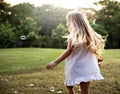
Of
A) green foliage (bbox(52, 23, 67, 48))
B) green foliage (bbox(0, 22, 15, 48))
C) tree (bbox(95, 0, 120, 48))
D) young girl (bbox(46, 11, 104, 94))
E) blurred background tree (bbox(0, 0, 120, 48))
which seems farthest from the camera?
tree (bbox(95, 0, 120, 48))

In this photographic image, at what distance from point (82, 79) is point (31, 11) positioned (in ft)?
179

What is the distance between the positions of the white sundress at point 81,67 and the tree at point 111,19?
155ft

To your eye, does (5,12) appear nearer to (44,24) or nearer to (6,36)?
(44,24)

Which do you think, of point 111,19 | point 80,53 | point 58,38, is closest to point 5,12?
point 58,38

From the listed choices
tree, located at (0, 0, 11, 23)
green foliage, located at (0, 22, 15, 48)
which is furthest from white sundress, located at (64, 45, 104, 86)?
tree, located at (0, 0, 11, 23)

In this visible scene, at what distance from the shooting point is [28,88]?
7.48 metres

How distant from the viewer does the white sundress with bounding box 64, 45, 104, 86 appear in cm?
461

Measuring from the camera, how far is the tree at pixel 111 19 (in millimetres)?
51594

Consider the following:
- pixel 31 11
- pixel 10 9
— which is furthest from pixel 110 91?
pixel 31 11

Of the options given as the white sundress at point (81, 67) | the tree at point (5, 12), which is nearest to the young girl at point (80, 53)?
the white sundress at point (81, 67)

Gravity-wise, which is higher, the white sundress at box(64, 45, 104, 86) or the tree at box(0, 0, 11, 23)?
the tree at box(0, 0, 11, 23)

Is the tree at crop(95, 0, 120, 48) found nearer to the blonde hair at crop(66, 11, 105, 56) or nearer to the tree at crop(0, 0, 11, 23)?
the tree at crop(0, 0, 11, 23)

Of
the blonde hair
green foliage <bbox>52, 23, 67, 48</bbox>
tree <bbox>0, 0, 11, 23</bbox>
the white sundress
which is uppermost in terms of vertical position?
tree <bbox>0, 0, 11, 23</bbox>

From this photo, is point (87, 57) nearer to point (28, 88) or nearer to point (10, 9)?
point (28, 88)
